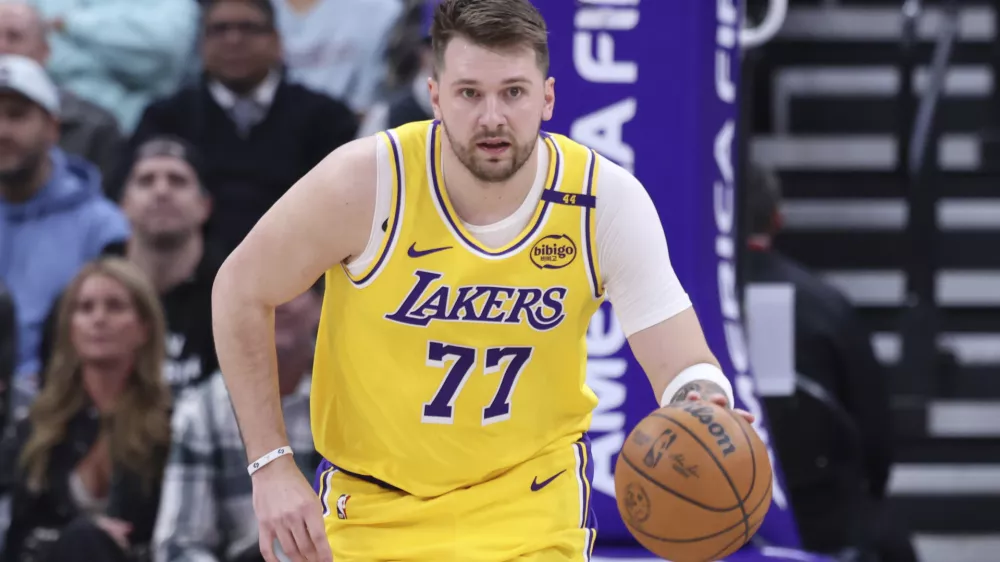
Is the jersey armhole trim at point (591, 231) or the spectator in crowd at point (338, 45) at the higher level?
the spectator in crowd at point (338, 45)

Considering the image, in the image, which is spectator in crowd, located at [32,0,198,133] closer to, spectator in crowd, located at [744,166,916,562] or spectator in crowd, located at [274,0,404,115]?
spectator in crowd, located at [274,0,404,115]

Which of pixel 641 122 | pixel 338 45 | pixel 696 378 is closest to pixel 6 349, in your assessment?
pixel 338 45

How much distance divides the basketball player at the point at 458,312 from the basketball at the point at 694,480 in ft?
0.49

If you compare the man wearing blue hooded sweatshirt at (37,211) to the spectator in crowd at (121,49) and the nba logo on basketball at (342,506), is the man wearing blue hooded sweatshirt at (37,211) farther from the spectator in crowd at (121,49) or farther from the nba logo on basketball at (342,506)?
the nba logo on basketball at (342,506)

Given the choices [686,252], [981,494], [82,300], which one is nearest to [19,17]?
[82,300]

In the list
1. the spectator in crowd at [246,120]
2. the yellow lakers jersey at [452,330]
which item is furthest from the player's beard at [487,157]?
the spectator in crowd at [246,120]

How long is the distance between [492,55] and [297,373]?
2550 mm

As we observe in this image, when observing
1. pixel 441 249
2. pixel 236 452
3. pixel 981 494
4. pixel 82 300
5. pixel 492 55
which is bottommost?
pixel 981 494

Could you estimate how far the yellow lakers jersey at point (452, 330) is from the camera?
12.2ft

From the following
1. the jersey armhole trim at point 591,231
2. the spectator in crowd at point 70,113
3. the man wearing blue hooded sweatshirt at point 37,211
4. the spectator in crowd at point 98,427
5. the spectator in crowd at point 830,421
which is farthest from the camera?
the spectator in crowd at point 70,113

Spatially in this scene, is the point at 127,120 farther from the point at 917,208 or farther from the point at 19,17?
the point at 917,208

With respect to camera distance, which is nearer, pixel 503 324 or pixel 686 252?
pixel 503 324

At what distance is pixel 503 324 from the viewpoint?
3730 mm

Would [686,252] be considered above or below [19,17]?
below
